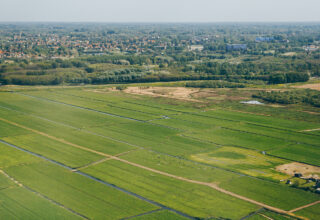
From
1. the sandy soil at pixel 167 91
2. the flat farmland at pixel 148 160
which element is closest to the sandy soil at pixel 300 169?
the flat farmland at pixel 148 160

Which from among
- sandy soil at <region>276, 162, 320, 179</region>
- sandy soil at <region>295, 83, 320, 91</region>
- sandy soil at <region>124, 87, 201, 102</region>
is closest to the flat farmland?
sandy soil at <region>276, 162, 320, 179</region>

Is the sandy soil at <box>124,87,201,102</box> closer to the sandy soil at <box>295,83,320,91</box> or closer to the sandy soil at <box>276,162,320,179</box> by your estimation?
the sandy soil at <box>295,83,320,91</box>

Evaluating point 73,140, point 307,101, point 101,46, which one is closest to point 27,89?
point 73,140

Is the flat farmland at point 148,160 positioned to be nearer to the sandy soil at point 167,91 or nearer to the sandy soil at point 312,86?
the sandy soil at point 167,91

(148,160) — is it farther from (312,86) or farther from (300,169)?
(312,86)

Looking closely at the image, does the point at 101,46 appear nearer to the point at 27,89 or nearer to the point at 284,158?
the point at 27,89

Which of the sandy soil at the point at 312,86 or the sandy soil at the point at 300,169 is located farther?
the sandy soil at the point at 312,86
